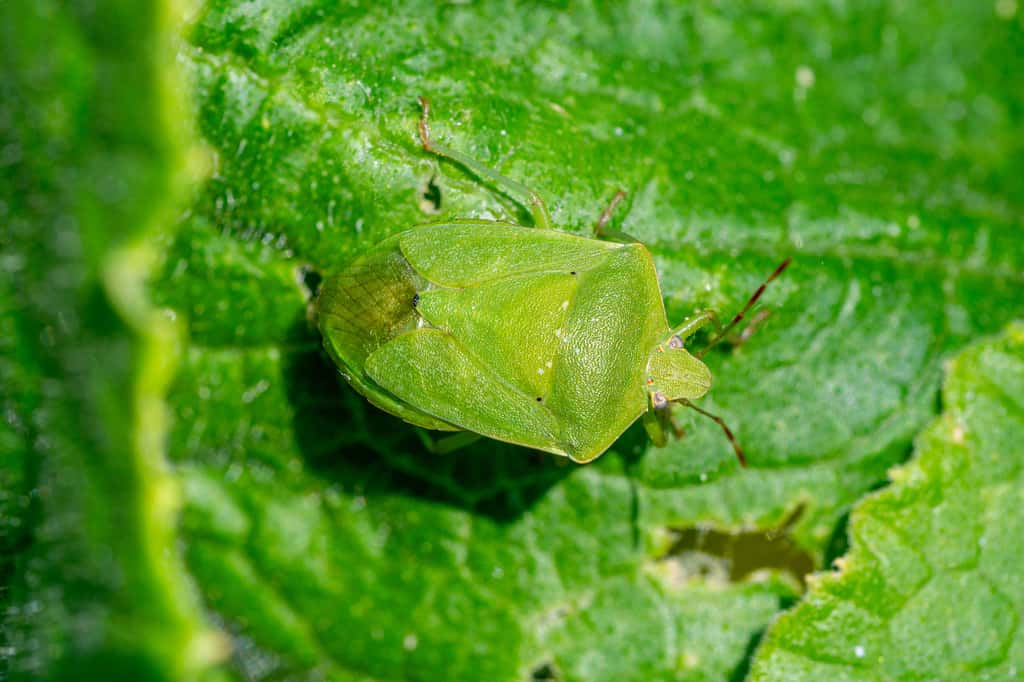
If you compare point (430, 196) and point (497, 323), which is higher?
point (430, 196)

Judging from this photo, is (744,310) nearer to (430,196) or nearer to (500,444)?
(500,444)

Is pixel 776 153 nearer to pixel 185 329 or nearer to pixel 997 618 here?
pixel 997 618

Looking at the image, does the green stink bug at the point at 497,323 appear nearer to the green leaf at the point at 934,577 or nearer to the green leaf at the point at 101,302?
the green leaf at the point at 934,577

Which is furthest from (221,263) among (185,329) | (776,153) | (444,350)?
(776,153)

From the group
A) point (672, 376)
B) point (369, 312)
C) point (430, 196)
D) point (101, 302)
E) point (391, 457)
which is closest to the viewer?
point (101, 302)

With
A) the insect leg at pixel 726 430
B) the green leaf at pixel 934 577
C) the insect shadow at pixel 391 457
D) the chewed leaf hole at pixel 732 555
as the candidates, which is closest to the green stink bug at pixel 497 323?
the insect leg at pixel 726 430

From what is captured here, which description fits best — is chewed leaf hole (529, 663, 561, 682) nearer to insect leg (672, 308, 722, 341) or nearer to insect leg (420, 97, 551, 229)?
insect leg (672, 308, 722, 341)

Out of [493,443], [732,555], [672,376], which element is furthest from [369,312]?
[732,555]

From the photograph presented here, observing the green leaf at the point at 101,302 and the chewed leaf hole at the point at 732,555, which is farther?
the chewed leaf hole at the point at 732,555
